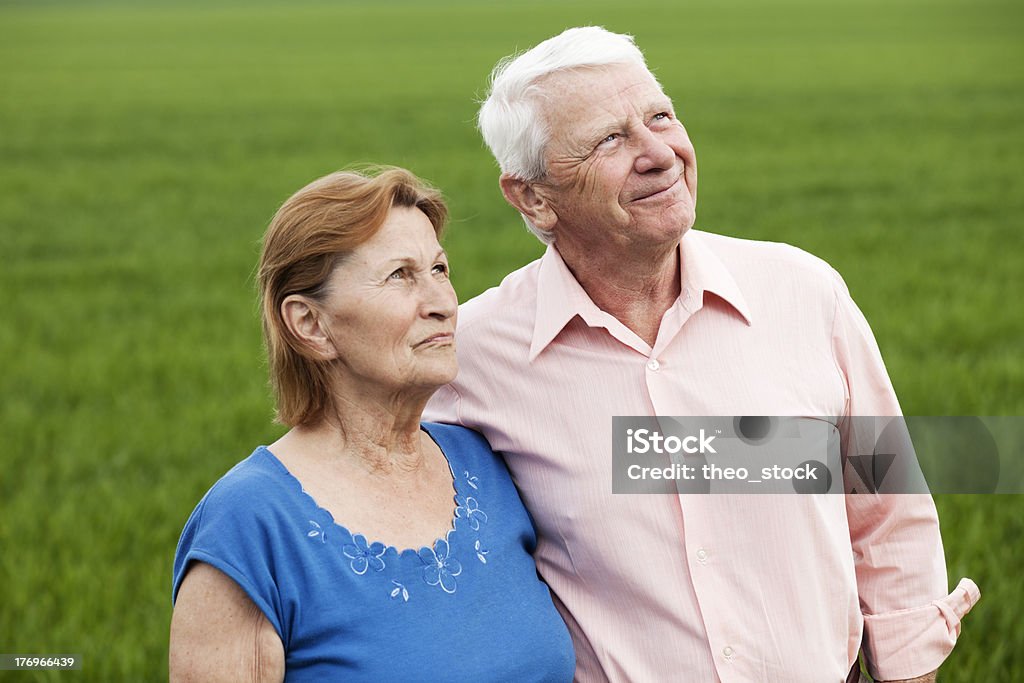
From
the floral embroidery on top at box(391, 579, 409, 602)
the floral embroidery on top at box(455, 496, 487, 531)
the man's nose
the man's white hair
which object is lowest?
the floral embroidery on top at box(391, 579, 409, 602)

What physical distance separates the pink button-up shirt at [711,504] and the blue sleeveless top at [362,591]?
199 mm

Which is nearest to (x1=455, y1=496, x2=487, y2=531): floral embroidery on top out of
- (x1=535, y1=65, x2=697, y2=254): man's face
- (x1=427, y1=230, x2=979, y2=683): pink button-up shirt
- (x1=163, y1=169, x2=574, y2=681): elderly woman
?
(x1=163, y1=169, x2=574, y2=681): elderly woman

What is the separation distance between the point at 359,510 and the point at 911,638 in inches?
49.7

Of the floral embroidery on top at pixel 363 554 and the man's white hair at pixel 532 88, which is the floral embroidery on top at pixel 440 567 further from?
the man's white hair at pixel 532 88

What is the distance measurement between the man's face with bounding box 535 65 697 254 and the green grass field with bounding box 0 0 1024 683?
0.49 meters

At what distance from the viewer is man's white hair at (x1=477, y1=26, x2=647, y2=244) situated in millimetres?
2643

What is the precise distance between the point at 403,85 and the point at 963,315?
2199 cm

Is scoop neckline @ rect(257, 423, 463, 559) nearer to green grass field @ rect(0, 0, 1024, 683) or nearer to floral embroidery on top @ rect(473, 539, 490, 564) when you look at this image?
floral embroidery on top @ rect(473, 539, 490, 564)

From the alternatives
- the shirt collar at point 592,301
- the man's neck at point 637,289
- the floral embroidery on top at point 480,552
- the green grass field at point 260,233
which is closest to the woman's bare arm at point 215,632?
the floral embroidery on top at point 480,552

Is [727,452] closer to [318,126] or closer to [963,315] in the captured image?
[963,315]

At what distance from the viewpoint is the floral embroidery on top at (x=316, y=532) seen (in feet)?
7.28

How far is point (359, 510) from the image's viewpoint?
2.32 m

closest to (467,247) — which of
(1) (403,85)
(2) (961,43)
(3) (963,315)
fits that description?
(3) (963,315)

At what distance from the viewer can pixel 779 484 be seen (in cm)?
252
